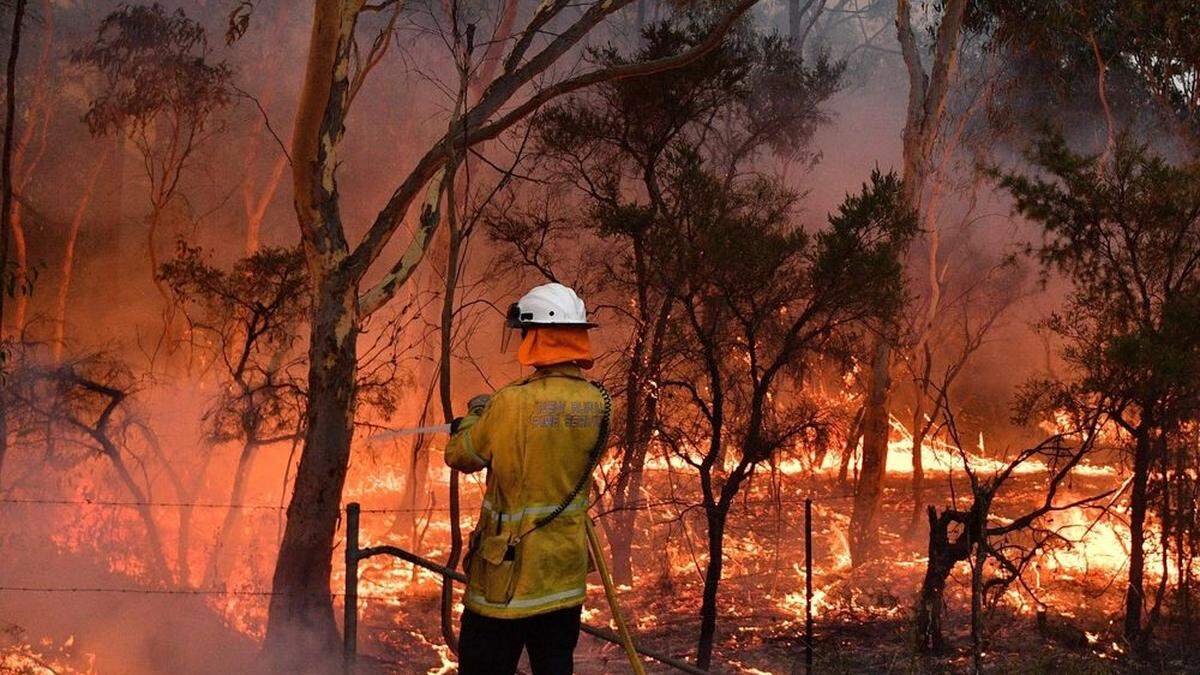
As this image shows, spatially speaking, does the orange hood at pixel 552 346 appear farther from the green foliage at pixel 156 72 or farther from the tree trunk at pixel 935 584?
the green foliage at pixel 156 72

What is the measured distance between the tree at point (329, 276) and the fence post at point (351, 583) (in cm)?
356

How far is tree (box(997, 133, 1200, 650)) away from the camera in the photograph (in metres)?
9.84

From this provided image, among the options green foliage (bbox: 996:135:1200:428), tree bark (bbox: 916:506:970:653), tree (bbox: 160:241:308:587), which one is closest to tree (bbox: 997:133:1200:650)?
green foliage (bbox: 996:135:1200:428)

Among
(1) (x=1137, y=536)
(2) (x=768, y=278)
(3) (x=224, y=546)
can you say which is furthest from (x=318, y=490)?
(3) (x=224, y=546)

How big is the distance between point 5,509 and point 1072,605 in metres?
14.4

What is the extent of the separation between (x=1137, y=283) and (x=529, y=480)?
8681 millimetres

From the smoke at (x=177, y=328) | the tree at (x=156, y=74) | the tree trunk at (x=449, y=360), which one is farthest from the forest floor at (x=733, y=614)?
the tree at (x=156, y=74)

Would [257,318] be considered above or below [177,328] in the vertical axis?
below

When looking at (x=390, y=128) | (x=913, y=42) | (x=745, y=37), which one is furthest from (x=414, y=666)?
(x=390, y=128)

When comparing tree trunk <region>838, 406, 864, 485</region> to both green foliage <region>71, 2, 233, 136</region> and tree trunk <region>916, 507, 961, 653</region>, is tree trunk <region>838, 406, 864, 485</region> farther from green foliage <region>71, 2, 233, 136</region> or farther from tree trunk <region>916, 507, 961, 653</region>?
green foliage <region>71, 2, 233, 136</region>

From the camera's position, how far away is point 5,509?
16438 millimetres

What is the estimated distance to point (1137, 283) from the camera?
10.7 m

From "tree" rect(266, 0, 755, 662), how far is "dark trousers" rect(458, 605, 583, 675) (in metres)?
4.63

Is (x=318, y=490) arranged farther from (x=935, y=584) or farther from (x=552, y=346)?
(x=935, y=584)
